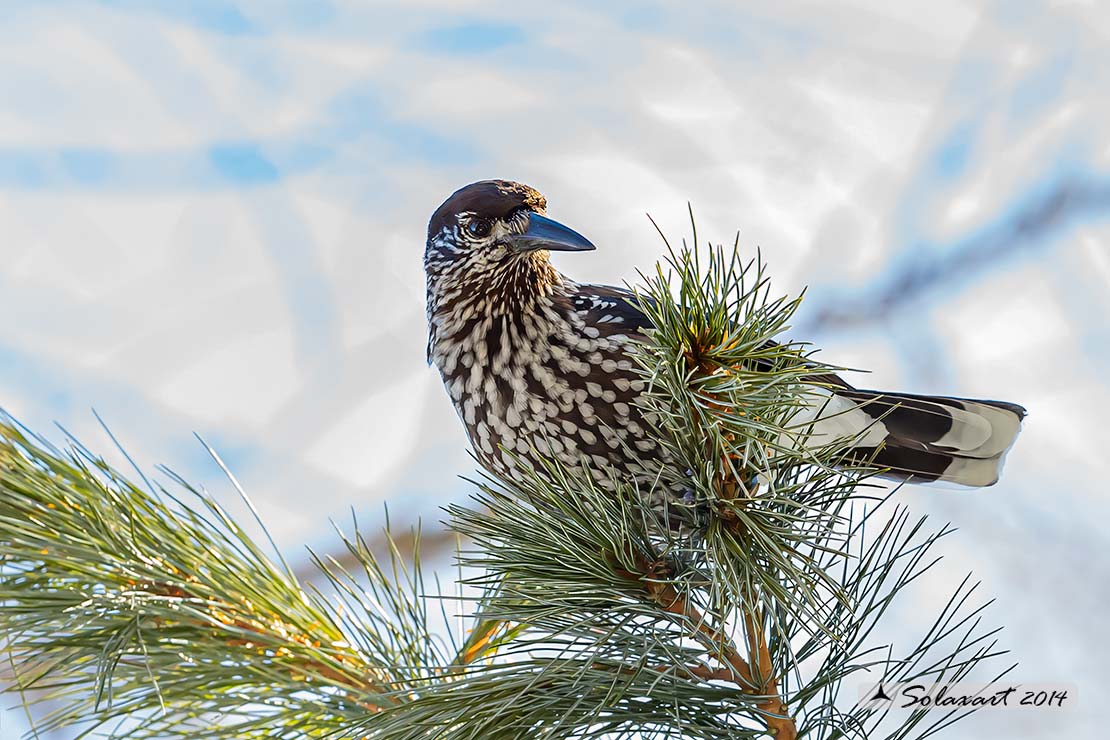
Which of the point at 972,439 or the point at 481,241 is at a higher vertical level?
the point at 481,241

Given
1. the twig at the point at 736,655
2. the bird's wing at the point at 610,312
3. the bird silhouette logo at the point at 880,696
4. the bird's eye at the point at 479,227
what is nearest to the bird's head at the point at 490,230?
the bird's eye at the point at 479,227

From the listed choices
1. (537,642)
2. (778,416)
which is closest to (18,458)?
(537,642)

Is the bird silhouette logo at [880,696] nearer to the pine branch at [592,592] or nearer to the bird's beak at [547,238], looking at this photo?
the pine branch at [592,592]

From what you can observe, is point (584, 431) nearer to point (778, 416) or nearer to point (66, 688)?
point (778, 416)

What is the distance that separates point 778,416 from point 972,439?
0.78m

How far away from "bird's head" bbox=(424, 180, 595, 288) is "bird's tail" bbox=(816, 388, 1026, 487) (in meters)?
0.61

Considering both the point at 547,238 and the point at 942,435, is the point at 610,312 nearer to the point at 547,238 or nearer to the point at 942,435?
the point at 547,238

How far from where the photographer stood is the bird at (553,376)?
1663 millimetres

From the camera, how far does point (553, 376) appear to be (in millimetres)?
1715

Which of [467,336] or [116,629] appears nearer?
[116,629]

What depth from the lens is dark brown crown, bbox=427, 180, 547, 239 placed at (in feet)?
6.23

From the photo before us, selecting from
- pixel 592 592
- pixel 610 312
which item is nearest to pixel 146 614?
pixel 592 592

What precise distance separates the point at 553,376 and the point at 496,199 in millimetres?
397

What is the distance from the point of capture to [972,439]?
1.81m
